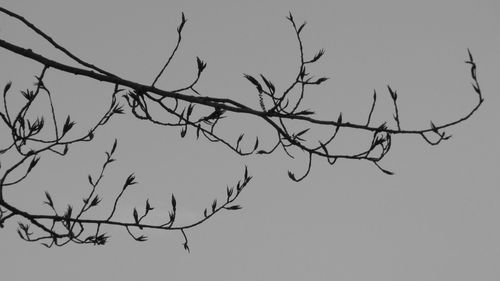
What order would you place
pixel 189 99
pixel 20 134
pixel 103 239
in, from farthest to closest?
pixel 103 239, pixel 20 134, pixel 189 99

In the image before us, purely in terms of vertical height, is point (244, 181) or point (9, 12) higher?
point (9, 12)

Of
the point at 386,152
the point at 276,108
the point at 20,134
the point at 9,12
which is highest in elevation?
the point at 9,12

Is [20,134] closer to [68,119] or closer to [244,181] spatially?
[68,119]

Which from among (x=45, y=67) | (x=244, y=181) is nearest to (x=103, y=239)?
(x=244, y=181)

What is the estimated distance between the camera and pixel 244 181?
316cm

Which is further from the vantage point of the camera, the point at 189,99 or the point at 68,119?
the point at 68,119

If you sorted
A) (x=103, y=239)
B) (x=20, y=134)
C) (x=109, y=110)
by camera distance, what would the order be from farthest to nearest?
(x=103, y=239) → (x=109, y=110) → (x=20, y=134)

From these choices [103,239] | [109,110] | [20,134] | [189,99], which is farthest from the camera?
[103,239]

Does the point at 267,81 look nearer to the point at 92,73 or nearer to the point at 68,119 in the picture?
the point at 92,73

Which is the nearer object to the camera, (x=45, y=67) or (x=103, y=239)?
(x=45, y=67)

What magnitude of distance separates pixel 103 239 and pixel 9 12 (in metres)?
1.41

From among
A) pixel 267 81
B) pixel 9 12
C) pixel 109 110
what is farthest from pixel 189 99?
pixel 9 12

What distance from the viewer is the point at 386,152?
2.74 metres

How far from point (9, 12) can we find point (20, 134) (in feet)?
2.05
